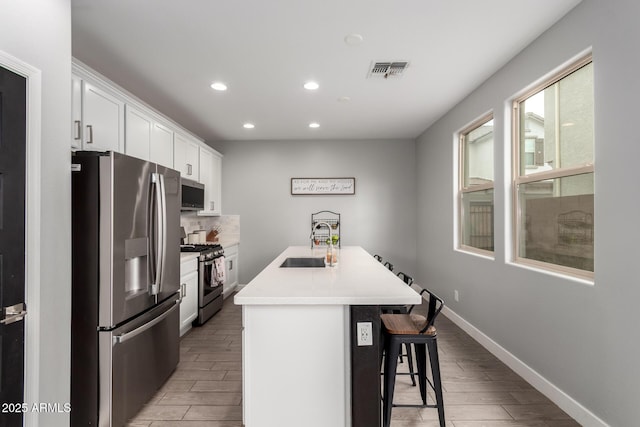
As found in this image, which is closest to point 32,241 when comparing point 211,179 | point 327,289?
point 327,289

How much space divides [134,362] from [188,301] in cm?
152

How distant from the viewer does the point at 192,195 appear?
4.28 meters

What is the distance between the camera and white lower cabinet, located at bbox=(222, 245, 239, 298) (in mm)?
4970

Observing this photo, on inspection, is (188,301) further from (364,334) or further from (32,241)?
(364,334)

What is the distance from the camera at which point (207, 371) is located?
275cm

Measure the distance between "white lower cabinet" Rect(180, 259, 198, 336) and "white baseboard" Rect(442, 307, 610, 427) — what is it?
119 inches

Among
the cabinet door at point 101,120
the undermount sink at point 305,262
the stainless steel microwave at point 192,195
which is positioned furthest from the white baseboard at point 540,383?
the cabinet door at point 101,120

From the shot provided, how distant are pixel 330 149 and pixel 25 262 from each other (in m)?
4.57

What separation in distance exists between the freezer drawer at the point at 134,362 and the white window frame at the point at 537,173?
2.86 meters

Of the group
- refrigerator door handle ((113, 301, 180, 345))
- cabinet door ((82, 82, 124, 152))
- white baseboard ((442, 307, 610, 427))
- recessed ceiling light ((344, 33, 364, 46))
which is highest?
recessed ceiling light ((344, 33, 364, 46))

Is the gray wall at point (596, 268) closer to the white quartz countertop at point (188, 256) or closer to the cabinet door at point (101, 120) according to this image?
the white quartz countertop at point (188, 256)

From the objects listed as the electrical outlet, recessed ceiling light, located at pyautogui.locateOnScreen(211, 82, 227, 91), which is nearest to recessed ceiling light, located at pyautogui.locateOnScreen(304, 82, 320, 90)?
recessed ceiling light, located at pyautogui.locateOnScreen(211, 82, 227, 91)

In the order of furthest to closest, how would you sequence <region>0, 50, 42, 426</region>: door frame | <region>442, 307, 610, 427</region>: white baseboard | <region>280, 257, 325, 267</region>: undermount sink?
<region>280, 257, 325, 267</region>: undermount sink, <region>442, 307, 610, 427</region>: white baseboard, <region>0, 50, 42, 426</region>: door frame

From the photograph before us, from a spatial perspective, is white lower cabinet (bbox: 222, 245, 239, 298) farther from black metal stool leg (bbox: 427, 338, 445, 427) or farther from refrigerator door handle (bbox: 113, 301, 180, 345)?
black metal stool leg (bbox: 427, 338, 445, 427)
